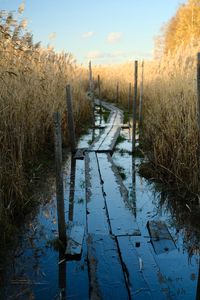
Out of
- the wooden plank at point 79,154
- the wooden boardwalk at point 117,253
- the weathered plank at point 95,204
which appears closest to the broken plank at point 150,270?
the wooden boardwalk at point 117,253

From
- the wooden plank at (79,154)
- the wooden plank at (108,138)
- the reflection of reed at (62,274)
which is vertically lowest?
the reflection of reed at (62,274)

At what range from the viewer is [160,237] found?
2.82 metres

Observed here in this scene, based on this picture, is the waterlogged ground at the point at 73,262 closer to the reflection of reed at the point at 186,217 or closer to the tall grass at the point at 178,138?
the reflection of reed at the point at 186,217

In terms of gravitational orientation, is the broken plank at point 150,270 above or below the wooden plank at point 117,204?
below

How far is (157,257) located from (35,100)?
335cm

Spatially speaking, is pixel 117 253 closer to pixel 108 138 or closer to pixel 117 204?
pixel 117 204

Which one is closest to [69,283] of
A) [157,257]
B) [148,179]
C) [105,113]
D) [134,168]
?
[157,257]

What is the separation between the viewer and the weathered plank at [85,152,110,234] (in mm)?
2926

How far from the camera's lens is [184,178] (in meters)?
3.89

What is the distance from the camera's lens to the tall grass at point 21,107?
3.21 meters

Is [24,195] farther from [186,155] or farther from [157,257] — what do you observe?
[186,155]

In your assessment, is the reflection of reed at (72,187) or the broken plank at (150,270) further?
the reflection of reed at (72,187)

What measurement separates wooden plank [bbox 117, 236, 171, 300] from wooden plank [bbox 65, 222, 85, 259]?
32 cm

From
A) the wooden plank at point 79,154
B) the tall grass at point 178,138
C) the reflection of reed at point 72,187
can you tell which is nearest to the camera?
the reflection of reed at point 72,187
